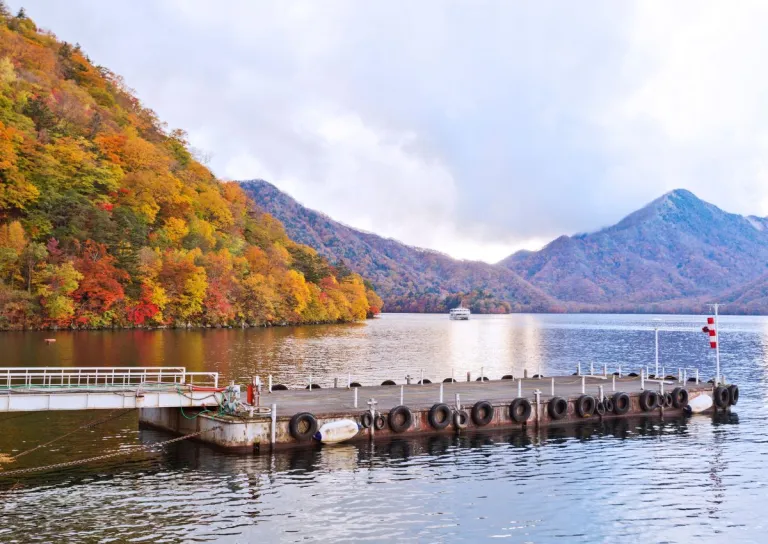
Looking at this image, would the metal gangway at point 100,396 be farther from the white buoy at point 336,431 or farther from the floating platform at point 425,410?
the white buoy at point 336,431

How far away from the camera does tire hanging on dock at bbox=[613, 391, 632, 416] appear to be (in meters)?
41.4

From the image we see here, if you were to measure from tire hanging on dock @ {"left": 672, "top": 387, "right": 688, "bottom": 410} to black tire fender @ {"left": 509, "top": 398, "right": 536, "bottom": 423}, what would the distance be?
1290 cm

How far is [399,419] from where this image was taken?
1336 inches

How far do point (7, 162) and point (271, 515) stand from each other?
111m

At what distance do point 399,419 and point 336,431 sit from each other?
3806 mm

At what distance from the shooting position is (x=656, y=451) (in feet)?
110

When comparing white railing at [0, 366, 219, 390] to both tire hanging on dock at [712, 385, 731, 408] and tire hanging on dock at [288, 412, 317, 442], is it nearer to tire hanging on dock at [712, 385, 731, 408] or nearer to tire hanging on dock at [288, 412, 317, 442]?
tire hanging on dock at [288, 412, 317, 442]

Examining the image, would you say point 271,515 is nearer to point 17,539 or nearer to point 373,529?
point 373,529

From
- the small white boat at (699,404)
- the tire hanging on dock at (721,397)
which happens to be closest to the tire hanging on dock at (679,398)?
the small white boat at (699,404)

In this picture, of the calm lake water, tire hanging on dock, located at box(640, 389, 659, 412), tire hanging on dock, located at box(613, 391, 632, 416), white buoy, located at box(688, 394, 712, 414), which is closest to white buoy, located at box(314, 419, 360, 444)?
the calm lake water

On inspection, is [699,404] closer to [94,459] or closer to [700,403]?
[700,403]

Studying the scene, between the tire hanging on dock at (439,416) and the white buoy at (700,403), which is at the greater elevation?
the tire hanging on dock at (439,416)

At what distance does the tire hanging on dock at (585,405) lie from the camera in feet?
131

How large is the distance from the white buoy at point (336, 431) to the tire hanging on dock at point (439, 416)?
15.1 ft
